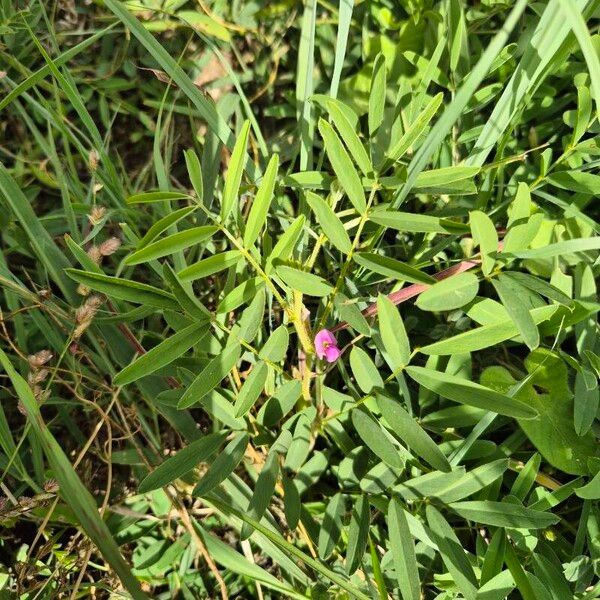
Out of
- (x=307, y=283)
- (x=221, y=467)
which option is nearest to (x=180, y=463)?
(x=221, y=467)

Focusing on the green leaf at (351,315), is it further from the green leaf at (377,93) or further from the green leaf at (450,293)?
the green leaf at (377,93)

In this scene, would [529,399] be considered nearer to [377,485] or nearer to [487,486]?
[487,486]

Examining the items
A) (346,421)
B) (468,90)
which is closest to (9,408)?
(346,421)

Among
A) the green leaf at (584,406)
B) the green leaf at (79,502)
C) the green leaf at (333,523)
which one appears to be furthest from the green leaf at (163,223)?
the green leaf at (584,406)

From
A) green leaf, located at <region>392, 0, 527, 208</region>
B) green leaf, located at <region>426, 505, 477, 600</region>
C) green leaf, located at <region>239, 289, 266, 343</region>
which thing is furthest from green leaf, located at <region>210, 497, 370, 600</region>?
green leaf, located at <region>392, 0, 527, 208</region>

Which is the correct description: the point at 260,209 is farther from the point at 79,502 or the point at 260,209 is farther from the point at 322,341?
the point at 79,502

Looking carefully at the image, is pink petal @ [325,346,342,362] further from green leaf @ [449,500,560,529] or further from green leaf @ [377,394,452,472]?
green leaf @ [449,500,560,529]
